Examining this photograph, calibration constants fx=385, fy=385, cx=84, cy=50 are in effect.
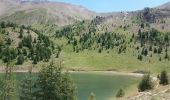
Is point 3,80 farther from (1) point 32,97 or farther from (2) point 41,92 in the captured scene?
(2) point 41,92

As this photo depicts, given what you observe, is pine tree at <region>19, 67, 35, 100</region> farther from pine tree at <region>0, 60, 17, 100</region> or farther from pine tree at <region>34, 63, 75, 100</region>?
pine tree at <region>0, 60, 17, 100</region>

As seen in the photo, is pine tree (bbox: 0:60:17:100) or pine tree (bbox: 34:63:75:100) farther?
pine tree (bbox: 0:60:17:100)

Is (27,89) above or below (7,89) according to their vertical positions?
above

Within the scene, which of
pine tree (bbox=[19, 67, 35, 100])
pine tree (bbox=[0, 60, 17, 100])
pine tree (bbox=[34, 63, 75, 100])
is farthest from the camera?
pine tree (bbox=[0, 60, 17, 100])

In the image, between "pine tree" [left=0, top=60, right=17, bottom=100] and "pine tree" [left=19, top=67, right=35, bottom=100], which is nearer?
"pine tree" [left=19, top=67, right=35, bottom=100]

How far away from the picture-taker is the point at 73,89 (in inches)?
2421

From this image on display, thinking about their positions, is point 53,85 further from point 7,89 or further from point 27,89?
point 7,89

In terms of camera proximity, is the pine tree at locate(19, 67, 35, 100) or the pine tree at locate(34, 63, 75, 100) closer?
the pine tree at locate(34, 63, 75, 100)

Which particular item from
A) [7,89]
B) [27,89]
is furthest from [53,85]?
[7,89]

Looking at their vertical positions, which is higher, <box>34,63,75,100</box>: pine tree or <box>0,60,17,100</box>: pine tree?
<box>34,63,75,100</box>: pine tree

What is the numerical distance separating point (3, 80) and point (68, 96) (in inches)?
774

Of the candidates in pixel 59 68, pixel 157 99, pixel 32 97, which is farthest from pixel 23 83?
pixel 157 99

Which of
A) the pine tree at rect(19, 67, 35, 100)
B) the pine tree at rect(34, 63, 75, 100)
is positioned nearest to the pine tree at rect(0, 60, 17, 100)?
the pine tree at rect(19, 67, 35, 100)

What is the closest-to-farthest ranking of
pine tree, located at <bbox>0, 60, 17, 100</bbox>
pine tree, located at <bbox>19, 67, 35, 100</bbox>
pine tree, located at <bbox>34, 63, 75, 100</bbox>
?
1. pine tree, located at <bbox>34, 63, 75, 100</bbox>
2. pine tree, located at <bbox>19, 67, 35, 100</bbox>
3. pine tree, located at <bbox>0, 60, 17, 100</bbox>
